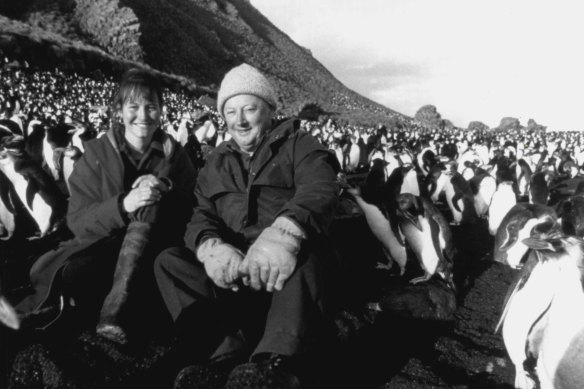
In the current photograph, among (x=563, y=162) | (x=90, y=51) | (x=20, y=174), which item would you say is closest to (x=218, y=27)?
(x=90, y=51)

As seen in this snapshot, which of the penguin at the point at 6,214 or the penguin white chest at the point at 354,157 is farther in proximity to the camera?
the penguin white chest at the point at 354,157

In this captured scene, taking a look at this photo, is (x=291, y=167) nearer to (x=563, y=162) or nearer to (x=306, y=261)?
(x=306, y=261)

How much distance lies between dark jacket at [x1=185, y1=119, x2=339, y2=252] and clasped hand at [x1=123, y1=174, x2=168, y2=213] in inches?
6.7

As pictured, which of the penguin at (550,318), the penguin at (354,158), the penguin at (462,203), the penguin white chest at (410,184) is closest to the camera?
the penguin at (550,318)

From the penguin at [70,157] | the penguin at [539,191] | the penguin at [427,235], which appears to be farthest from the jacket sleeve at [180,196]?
the penguin at [539,191]

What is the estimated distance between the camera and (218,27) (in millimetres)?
79625

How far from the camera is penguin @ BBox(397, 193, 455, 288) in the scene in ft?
13.4

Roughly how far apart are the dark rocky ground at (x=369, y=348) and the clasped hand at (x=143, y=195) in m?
0.59

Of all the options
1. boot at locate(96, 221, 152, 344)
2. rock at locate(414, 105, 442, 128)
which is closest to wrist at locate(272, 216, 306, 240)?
boot at locate(96, 221, 152, 344)

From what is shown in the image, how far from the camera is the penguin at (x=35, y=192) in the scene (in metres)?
4.93

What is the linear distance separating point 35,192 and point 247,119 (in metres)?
3.35

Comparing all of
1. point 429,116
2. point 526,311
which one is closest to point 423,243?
point 526,311

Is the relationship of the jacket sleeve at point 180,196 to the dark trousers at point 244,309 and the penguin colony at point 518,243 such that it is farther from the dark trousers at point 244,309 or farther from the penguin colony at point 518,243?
the penguin colony at point 518,243

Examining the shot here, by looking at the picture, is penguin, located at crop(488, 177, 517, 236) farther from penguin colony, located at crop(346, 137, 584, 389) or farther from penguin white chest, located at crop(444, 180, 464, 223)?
penguin white chest, located at crop(444, 180, 464, 223)
